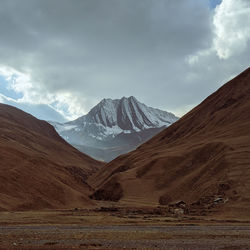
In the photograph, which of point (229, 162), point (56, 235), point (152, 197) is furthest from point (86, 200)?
point (56, 235)

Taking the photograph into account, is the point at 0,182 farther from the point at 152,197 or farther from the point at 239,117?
the point at 239,117

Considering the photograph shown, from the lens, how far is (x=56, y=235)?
2466 cm

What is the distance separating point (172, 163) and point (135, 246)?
203ft

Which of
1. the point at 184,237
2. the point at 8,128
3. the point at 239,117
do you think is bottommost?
the point at 184,237

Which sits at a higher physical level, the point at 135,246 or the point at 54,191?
the point at 54,191

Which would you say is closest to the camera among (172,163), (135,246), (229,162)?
(135,246)

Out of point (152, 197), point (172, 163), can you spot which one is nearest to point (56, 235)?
point (152, 197)

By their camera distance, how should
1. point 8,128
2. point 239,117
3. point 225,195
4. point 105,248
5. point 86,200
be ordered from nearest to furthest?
point 105,248 → point 225,195 → point 86,200 → point 239,117 → point 8,128

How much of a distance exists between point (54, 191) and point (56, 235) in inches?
1539

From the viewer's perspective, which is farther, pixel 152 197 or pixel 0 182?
pixel 152 197

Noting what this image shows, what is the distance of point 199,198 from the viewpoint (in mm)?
55156

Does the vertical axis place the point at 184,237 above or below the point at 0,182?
below

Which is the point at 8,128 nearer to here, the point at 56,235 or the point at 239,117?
the point at 239,117

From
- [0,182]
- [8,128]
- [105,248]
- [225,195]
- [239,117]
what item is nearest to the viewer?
[105,248]
